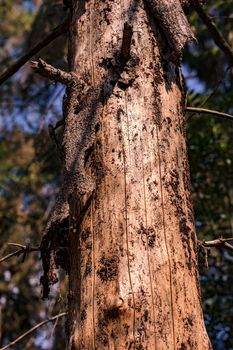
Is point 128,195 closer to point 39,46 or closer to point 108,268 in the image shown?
point 108,268

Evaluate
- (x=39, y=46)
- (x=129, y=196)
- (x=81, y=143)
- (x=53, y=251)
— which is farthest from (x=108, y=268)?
(x=39, y=46)

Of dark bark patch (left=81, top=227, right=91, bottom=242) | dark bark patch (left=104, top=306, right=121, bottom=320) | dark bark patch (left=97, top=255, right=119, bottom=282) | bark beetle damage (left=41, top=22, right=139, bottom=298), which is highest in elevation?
bark beetle damage (left=41, top=22, right=139, bottom=298)

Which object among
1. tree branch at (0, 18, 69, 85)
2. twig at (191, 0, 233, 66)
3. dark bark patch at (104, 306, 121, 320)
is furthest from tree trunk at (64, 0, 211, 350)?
twig at (191, 0, 233, 66)

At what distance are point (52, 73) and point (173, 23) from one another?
506 mm

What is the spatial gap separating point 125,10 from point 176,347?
1365mm

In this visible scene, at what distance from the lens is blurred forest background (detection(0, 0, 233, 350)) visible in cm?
513

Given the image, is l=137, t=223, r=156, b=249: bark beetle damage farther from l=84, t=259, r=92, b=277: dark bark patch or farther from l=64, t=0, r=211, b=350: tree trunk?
l=84, t=259, r=92, b=277: dark bark patch

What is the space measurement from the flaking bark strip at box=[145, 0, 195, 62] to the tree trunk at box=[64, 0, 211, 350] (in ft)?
0.13

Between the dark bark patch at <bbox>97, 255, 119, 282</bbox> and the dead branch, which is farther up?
the dead branch

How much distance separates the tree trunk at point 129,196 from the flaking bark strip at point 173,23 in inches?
1.6

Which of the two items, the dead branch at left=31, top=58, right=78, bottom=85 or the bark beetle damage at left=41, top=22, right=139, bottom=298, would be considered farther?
the dead branch at left=31, top=58, right=78, bottom=85

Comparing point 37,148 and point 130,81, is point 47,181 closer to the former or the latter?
point 37,148

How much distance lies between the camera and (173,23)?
96.2 inches

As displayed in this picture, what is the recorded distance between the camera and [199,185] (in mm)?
5520
